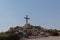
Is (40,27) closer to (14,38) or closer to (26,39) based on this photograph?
(26,39)

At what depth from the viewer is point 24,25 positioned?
28.3 m

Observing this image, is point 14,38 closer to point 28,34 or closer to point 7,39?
Answer: point 7,39

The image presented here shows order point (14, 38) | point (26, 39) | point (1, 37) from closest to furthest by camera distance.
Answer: point (1, 37) → point (14, 38) → point (26, 39)

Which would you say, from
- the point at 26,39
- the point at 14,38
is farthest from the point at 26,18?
the point at 14,38

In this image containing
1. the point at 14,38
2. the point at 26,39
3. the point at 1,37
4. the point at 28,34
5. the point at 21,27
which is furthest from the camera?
the point at 21,27

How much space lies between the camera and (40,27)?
29.1 m

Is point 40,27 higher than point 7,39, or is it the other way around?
point 40,27

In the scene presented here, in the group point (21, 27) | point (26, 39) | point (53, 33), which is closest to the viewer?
point (26, 39)

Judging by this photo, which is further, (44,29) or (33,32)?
(44,29)

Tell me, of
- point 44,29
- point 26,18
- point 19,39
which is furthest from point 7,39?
point 44,29

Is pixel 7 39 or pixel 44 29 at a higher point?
pixel 44 29

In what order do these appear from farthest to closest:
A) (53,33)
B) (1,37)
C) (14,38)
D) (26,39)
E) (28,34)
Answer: (53,33) < (28,34) < (26,39) < (14,38) < (1,37)

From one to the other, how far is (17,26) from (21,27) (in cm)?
69

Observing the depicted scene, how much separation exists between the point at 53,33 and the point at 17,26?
5.90 metres
